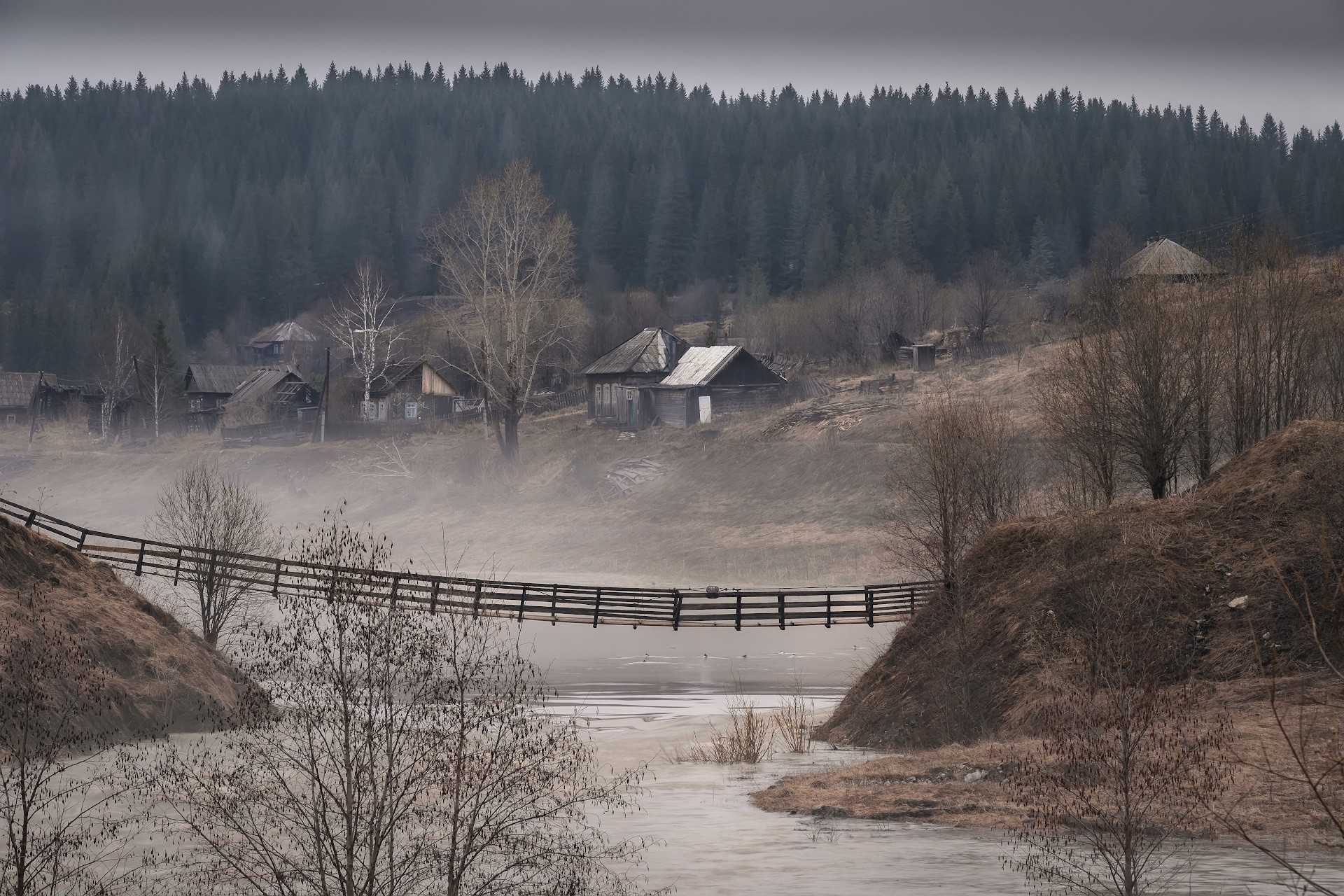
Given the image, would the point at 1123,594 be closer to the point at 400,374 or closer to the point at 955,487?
the point at 955,487

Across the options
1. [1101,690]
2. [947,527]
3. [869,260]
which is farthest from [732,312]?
[1101,690]

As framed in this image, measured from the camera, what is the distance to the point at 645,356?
8806cm

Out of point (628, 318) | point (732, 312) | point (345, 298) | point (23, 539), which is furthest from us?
point (345, 298)

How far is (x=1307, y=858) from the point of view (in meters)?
16.5

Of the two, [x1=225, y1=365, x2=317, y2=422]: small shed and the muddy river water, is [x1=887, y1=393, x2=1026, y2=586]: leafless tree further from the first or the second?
[x1=225, y1=365, x2=317, y2=422]: small shed

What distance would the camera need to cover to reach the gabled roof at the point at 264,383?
10525cm

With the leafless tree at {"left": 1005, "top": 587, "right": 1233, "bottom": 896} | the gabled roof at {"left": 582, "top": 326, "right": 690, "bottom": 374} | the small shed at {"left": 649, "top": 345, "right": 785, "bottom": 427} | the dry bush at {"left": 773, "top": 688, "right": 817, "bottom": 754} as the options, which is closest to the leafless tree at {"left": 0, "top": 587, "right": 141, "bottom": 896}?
the leafless tree at {"left": 1005, "top": 587, "right": 1233, "bottom": 896}

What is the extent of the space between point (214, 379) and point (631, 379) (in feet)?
139

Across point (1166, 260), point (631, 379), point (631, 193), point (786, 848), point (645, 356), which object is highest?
point (631, 193)

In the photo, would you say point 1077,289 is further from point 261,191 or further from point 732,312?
point 261,191

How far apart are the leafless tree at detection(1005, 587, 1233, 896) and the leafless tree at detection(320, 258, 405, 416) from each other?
64929 mm

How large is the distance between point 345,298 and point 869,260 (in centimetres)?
5290

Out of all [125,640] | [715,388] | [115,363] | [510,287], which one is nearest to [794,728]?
[125,640]

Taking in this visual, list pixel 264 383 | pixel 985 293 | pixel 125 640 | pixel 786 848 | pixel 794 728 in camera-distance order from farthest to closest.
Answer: pixel 264 383
pixel 985 293
pixel 125 640
pixel 794 728
pixel 786 848
